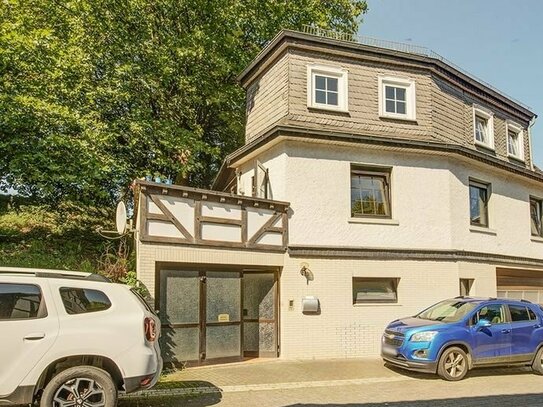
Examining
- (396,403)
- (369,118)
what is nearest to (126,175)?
(369,118)

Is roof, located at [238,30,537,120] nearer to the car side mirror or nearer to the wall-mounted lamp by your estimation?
the wall-mounted lamp

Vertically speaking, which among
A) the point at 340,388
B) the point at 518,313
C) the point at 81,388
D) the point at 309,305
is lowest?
the point at 340,388

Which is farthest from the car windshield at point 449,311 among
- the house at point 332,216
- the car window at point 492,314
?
the house at point 332,216

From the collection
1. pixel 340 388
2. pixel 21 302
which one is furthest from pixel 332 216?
pixel 21 302

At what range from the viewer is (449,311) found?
10.9 metres

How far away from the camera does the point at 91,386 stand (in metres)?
6.12

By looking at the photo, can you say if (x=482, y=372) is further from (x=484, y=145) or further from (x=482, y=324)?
(x=484, y=145)

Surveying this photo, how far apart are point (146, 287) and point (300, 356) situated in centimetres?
442

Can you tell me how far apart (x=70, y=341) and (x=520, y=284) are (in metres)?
16.1

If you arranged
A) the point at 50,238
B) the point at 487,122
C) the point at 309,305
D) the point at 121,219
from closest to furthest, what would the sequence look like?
the point at 121,219, the point at 309,305, the point at 487,122, the point at 50,238

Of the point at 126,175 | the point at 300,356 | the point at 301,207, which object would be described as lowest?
the point at 300,356

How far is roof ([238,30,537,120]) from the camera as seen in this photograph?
1346cm

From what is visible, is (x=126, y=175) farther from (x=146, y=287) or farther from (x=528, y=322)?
(x=528, y=322)

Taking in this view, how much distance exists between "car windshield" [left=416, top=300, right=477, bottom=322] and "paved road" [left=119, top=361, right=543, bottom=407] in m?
1.35
